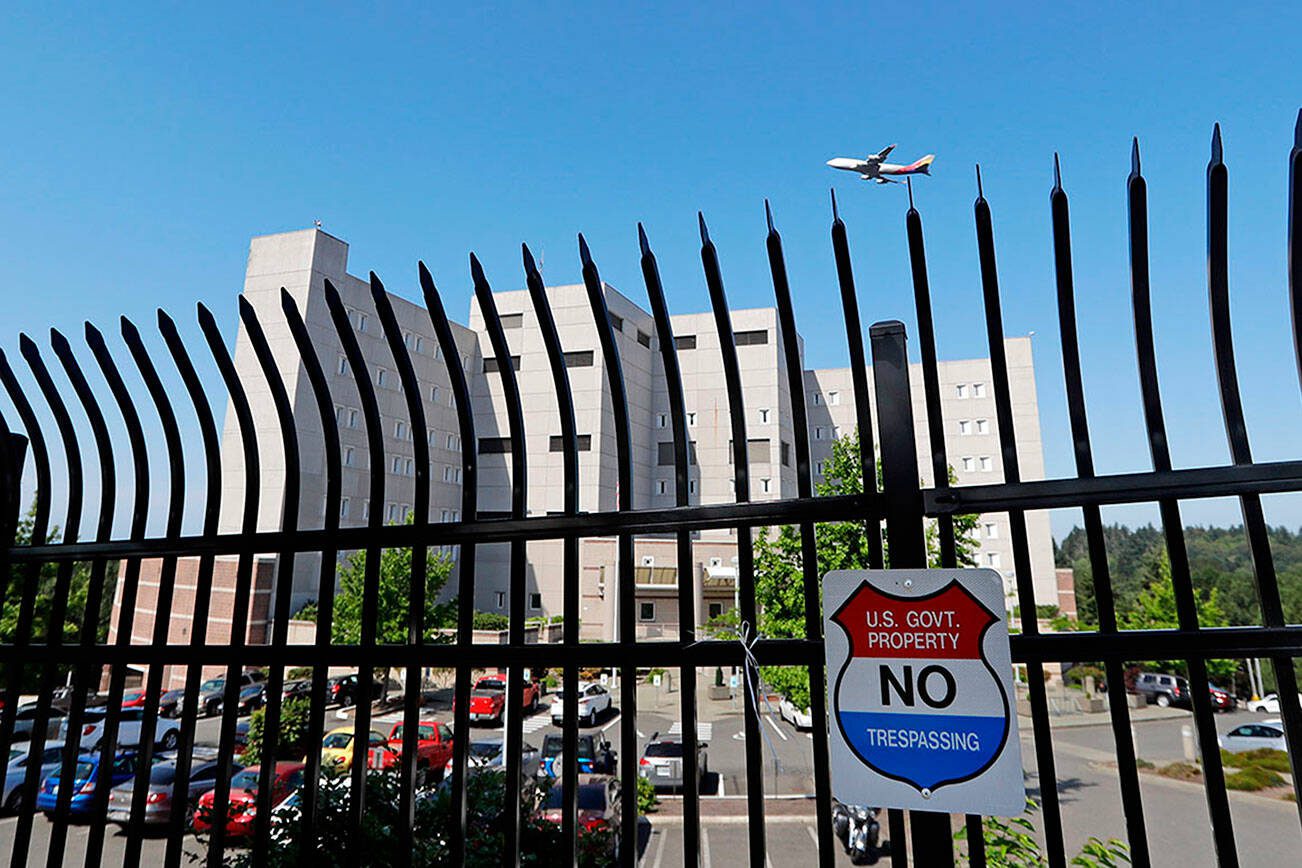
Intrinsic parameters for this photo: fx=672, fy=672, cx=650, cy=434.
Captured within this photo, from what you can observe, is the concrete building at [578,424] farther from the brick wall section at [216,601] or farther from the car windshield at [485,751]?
the car windshield at [485,751]

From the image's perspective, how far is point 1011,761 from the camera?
128 cm

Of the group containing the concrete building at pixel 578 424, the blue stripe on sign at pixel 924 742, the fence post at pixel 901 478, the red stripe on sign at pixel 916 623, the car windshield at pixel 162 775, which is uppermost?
the concrete building at pixel 578 424

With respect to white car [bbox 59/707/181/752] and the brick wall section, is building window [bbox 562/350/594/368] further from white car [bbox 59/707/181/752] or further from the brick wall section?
white car [bbox 59/707/181/752]

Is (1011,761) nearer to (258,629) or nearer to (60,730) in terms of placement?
(60,730)

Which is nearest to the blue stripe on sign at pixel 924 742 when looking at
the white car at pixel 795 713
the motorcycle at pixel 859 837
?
the white car at pixel 795 713

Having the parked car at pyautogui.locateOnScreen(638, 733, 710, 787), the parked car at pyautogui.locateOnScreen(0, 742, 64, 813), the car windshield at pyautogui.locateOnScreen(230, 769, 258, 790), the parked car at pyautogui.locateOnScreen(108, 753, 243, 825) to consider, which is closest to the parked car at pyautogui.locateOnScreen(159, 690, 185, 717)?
the parked car at pyautogui.locateOnScreen(0, 742, 64, 813)

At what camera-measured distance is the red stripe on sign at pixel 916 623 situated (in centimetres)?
136

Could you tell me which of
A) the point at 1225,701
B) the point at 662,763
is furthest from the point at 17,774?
the point at 1225,701

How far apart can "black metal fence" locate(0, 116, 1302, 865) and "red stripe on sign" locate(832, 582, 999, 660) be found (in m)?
0.09

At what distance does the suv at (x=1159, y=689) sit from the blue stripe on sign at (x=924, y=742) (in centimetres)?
2189

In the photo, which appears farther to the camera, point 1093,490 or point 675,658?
point 675,658

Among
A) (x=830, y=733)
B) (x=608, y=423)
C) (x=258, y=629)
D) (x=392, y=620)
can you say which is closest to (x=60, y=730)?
(x=258, y=629)

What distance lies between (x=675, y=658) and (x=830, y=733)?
0.37 m

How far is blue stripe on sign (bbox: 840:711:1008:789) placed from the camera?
131 cm
